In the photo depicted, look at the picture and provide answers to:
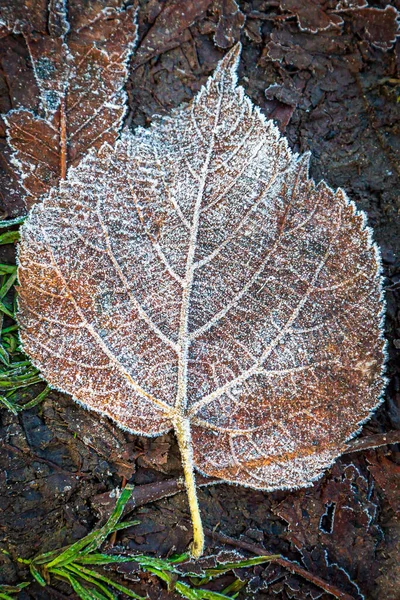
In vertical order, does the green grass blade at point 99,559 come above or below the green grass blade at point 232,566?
below

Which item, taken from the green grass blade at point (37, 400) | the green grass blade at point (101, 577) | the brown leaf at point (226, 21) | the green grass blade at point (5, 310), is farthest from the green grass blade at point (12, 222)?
the green grass blade at point (101, 577)

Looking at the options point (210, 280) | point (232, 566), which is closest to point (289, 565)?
point (232, 566)

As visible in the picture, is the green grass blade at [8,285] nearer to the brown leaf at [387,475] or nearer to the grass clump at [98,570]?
the grass clump at [98,570]

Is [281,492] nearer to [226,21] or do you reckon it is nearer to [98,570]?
[98,570]

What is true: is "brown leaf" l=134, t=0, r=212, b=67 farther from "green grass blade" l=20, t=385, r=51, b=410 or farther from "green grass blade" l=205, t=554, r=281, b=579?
"green grass blade" l=205, t=554, r=281, b=579

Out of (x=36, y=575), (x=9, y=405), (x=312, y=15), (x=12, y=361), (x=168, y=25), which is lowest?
(x=36, y=575)

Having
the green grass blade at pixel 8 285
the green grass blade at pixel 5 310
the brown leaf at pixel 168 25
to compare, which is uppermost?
the brown leaf at pixel 168 25

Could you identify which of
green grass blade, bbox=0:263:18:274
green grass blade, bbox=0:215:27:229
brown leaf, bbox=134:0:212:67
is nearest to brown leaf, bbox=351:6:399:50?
brown leaf, bbox=134:0:212:67

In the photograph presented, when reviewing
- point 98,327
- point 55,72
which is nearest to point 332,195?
point 98,327

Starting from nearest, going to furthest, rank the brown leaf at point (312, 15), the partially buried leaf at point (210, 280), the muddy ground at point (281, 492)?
the partially buried leaf at point (210, 280), the muddy ground at point (281, 492), the brown leaf at point (312, 15)
